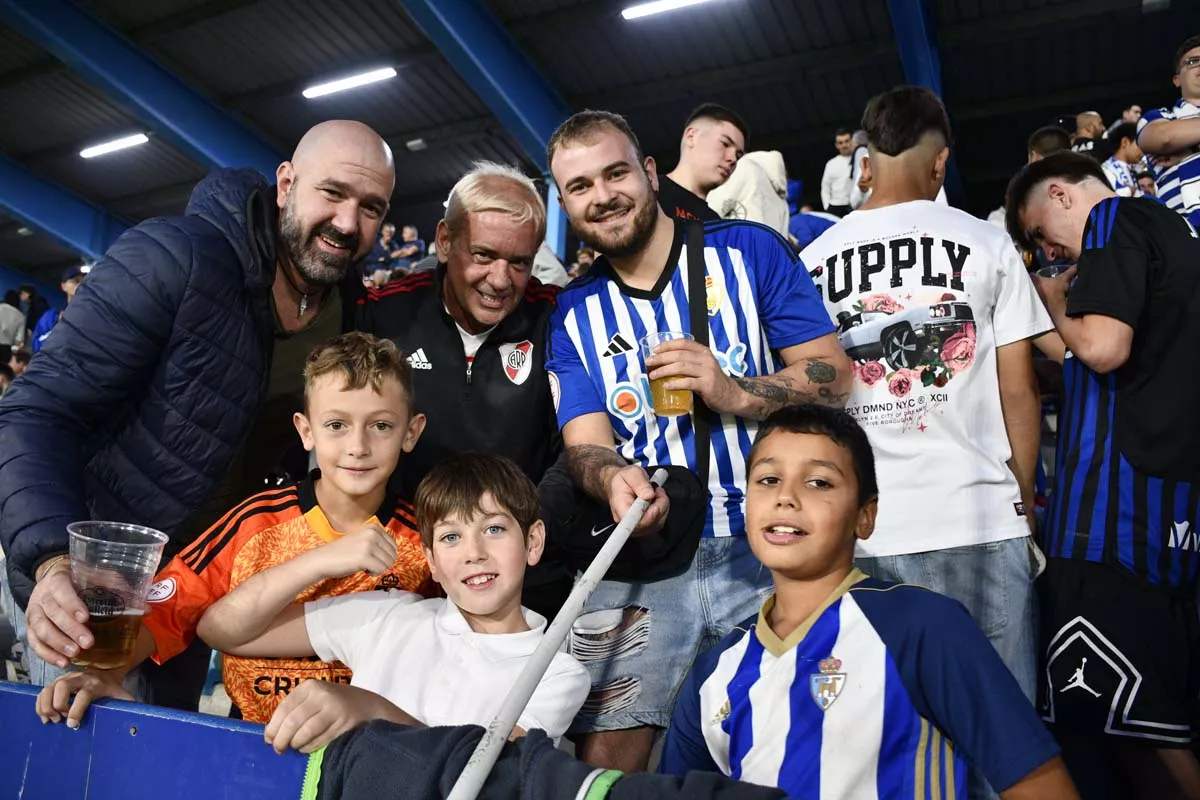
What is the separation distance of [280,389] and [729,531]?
1279 millimetres

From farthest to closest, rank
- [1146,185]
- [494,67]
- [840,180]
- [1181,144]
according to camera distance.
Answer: [494,67], [840,180], [1146,185], [1181,144]

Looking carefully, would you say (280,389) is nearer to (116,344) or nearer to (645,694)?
(116,344)

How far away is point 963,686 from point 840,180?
334 inches

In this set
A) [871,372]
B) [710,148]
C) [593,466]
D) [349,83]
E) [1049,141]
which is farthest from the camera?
[349,83]

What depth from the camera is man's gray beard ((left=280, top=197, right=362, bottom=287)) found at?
2.37m

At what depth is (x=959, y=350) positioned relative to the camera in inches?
86.0

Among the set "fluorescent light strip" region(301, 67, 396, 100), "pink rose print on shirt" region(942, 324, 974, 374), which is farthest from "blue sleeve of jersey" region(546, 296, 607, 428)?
"fluorescent light strip" region(301, 67, 396, 100)

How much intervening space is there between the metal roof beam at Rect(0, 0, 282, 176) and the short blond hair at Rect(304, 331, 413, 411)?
1145 cm

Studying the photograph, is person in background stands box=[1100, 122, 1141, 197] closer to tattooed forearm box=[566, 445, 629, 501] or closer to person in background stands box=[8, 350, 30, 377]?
tattooed forearm box=[566, 445, 629, 501]

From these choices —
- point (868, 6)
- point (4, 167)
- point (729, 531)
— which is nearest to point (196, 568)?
point (729, 531)

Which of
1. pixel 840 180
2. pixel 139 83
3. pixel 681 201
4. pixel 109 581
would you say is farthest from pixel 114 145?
pixel 109 581

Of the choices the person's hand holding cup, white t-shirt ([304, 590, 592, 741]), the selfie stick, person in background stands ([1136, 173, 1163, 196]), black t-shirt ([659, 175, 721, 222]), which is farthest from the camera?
person in background stands ([1136, 173, 1163, 196])

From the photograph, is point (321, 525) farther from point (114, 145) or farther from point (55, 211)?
point (55, 211)

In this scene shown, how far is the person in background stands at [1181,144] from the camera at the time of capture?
12.0 ft
